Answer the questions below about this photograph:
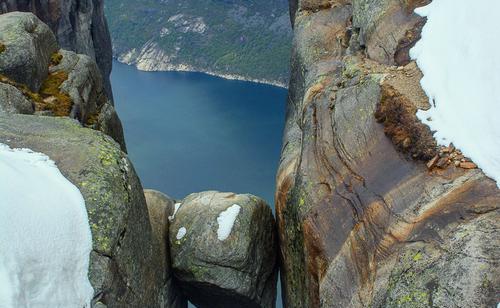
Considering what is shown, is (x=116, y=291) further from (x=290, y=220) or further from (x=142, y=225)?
(x=290, y=220)

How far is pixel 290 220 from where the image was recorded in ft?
51.1

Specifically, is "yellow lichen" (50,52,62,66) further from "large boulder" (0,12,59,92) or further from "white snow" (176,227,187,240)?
"white snow" (176,227,187,240)

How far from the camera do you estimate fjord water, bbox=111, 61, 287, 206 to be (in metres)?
67.3

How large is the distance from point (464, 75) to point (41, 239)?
40.3 ft

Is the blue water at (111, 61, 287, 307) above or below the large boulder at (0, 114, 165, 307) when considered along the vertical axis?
below

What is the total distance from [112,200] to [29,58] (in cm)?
998

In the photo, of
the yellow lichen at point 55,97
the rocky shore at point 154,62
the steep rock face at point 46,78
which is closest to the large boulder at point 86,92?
the steep rock face at point 46,78

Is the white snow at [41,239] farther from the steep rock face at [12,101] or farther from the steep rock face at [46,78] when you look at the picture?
the steep rock face at [46,78]

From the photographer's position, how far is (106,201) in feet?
40.8

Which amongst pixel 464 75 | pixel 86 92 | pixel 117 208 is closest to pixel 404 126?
pixel 464 75

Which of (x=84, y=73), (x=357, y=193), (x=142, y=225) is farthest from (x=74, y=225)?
(x=84, y=73)

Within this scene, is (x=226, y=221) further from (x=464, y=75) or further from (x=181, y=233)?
(x=464, y=75)

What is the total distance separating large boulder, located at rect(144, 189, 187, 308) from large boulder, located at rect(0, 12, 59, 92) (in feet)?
22.4

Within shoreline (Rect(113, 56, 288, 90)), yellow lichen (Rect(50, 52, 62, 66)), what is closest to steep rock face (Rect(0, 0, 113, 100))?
yellow lichen (Rect(50, 52, 62, 66))
